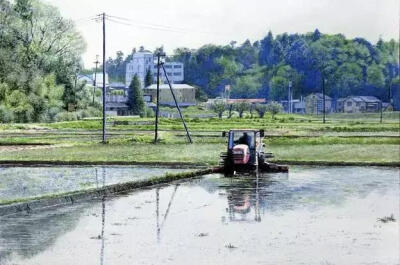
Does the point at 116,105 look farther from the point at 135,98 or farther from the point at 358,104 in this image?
the point at 358,104

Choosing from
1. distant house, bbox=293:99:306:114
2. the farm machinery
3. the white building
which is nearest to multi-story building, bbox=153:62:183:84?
the white building

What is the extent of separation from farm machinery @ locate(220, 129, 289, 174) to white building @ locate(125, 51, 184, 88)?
1.42m

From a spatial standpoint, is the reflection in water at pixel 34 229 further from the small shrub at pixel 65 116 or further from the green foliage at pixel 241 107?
the green foliage at pixel 241 107

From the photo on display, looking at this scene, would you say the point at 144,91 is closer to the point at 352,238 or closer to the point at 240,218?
the point at 240,218

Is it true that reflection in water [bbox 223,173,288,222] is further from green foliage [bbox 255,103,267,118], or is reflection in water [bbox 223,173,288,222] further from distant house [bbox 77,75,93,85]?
distant house [bbox 77,75,93,85]

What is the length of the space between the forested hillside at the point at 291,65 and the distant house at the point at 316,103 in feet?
0.69

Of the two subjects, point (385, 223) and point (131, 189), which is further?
point (131, 189)

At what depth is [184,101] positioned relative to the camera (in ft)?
46.9

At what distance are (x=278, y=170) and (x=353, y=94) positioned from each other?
1.90m

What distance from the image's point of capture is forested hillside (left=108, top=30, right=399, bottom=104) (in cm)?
1348

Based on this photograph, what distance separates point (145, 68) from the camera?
14461mm

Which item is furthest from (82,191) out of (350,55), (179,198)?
(350,55)

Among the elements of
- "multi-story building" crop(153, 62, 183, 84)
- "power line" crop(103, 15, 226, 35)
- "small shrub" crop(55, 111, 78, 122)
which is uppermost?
"power line" crop(103, 15, 226, 35)

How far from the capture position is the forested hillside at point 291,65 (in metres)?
13.5
